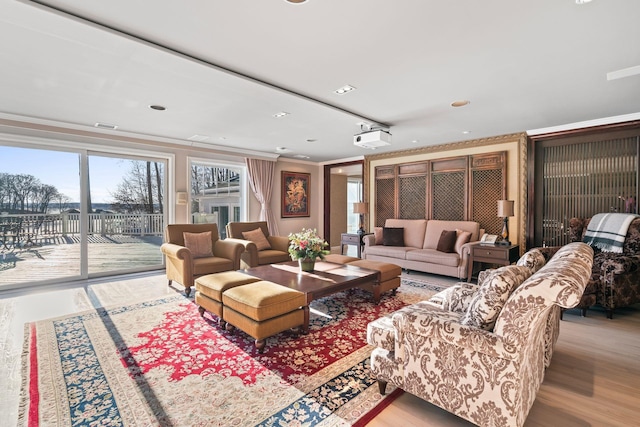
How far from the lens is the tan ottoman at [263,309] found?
2.58 metres

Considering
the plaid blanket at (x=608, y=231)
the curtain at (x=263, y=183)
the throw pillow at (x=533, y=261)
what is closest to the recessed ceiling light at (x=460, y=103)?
the throw pillow at (x=533, y=261)

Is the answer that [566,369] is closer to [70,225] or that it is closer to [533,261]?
[533,261]

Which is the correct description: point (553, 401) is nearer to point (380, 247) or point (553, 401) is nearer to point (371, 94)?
point (371, 94)

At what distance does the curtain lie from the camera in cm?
702

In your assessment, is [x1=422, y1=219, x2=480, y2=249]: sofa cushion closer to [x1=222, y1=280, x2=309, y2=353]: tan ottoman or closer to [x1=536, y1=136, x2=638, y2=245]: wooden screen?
[x1=536, y1=136, x2=638, y2=245]: wooden screen

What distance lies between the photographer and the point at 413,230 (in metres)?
6.22

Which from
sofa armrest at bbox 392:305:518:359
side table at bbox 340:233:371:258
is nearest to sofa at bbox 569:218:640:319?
sofa armrest at bbox 392:305:518:359

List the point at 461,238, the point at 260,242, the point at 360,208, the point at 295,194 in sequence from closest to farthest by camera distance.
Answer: the point at 461,238 < the point at 260,242 < the point at 360,208 < the point at 295,194

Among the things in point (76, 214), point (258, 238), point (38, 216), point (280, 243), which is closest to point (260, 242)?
point (258, 238)

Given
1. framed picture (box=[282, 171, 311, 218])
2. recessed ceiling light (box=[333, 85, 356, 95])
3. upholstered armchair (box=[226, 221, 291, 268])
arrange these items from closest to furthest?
recessed ceiling light (box=[333, 85, 356, 95]) < upholstered armchair (box=[226, 221, 291, 268]) < framed picture (box=[282, 171, 311, 218])

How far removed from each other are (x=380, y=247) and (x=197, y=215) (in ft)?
12.5

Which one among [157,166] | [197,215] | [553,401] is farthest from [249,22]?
[197,215]

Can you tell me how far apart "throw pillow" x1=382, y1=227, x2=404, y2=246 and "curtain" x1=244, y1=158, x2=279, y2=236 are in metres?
2.64

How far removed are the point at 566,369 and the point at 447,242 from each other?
3.09 m
